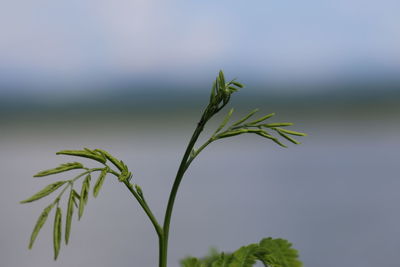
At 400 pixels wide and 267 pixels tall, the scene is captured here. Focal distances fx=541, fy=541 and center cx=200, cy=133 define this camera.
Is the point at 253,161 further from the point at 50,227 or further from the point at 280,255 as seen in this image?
the point at 280,255

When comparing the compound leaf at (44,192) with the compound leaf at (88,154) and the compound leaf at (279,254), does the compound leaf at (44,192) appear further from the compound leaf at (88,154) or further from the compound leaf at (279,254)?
the compound leaf at (279,254)

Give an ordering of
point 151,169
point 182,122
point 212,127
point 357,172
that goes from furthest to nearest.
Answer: point 182,122
point 212,127
point 151,169
point 357,172

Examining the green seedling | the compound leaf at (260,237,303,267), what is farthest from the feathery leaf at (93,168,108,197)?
the compound leaf at (260,237,303,267)

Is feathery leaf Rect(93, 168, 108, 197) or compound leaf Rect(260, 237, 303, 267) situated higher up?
feathery leaf Rect(93, 168, 108, 197)

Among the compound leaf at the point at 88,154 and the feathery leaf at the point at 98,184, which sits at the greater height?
the compound leaf at the point at 88,154

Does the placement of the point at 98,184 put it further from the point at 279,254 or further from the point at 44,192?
the point at 279,254

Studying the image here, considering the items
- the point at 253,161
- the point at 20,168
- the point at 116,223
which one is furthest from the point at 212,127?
the point at 116,223

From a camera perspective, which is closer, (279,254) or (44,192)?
(44,192)

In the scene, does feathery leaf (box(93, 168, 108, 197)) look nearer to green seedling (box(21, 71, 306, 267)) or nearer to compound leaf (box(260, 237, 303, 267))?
green seedling (box(21, 71, 306, 267))

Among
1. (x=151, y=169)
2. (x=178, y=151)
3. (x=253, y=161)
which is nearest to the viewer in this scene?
(x=151, y=169)

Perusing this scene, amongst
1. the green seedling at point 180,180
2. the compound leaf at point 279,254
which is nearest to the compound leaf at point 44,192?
the green seedling at point 180,180

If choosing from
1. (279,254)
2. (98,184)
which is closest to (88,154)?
(98,184)
